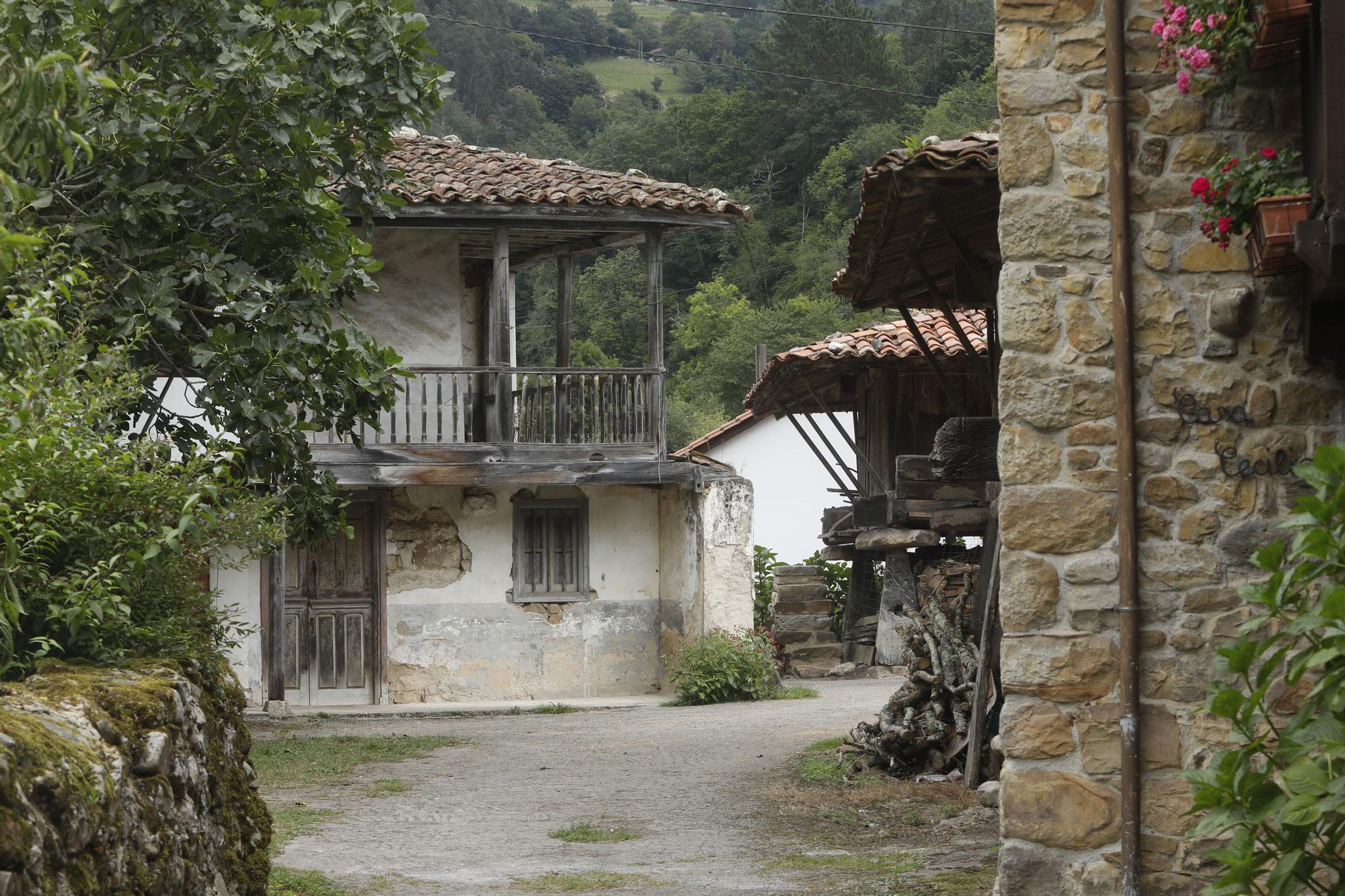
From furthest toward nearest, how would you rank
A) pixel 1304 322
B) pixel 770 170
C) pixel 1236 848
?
pixel 770 170 < pixel 1304 322 < pixel 1236 848

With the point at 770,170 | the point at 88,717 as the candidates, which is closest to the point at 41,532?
the point at 88,717

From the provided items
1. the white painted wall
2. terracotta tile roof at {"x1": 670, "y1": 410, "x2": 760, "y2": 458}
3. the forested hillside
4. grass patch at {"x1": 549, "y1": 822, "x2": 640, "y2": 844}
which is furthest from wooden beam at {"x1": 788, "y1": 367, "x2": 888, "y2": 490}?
the forested hillside

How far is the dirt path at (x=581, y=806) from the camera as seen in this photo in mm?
6320

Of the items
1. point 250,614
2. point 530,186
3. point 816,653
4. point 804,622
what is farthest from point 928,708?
point 804,622

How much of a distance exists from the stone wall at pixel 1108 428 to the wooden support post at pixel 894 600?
12.2 metres

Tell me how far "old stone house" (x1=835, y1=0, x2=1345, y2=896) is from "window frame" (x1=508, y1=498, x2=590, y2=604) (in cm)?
1014

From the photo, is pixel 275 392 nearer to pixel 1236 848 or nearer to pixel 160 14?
pixel 160 14

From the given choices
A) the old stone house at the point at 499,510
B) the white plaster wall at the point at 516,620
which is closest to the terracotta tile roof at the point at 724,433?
the white plaster wall at the point at 516,620

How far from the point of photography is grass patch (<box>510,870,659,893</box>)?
5961 millimetres

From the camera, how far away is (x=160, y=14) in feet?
21.3

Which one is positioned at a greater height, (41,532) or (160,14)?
(160,14)

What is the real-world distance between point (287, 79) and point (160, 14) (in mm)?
742

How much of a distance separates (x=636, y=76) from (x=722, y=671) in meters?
55.4

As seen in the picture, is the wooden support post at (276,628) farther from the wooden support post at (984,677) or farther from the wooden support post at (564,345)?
the wooden support post at (984,677)
